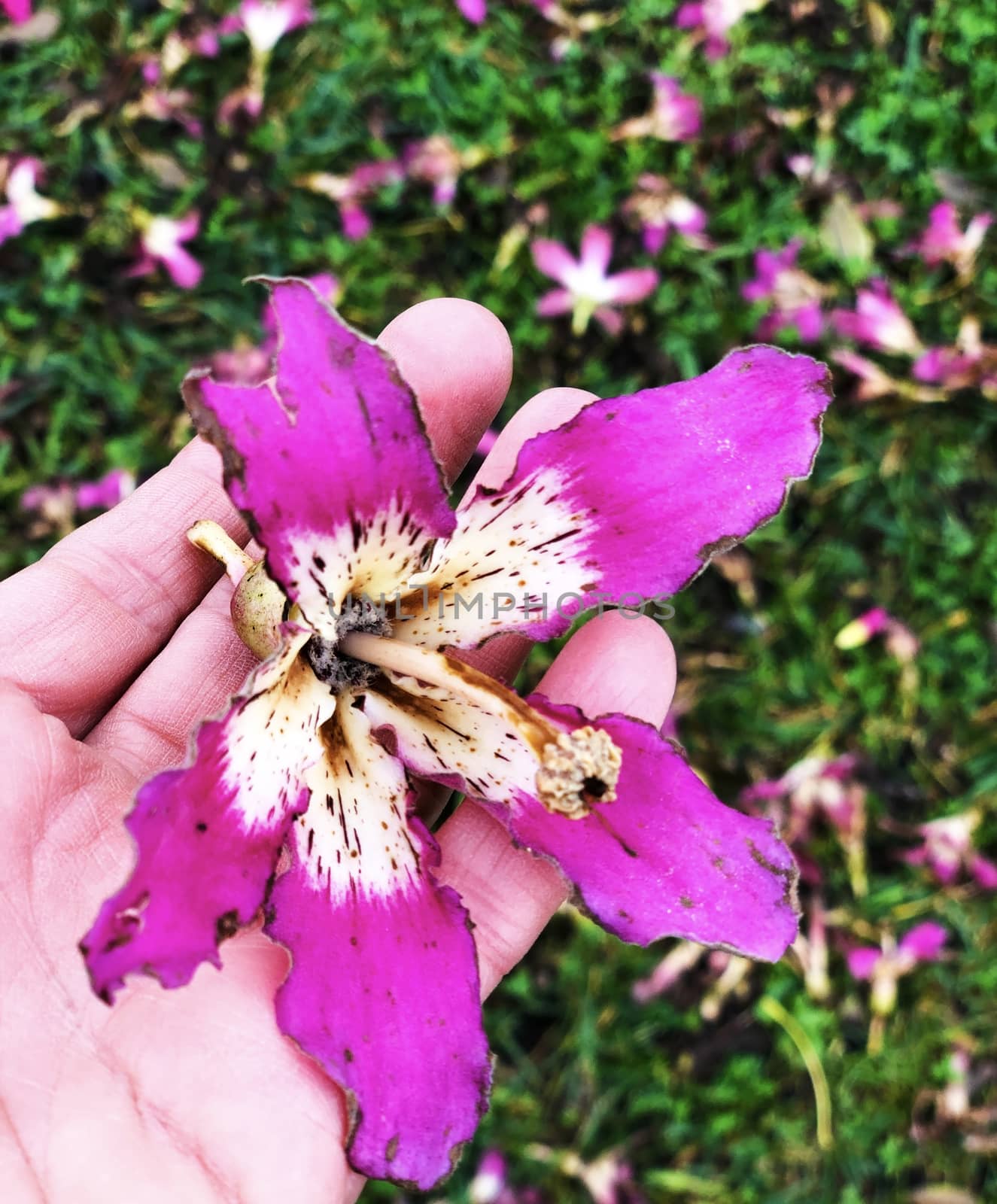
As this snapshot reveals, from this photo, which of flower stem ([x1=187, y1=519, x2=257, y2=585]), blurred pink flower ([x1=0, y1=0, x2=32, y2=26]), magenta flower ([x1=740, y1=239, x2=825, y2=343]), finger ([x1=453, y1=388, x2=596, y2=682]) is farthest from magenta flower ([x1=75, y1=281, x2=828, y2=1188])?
blurred pink flower ([x1=0, y1=0, x2=32, y2=26])

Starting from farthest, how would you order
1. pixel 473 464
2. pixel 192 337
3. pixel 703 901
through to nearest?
pixel 192 337
pixel 473 464
pixel 703 901


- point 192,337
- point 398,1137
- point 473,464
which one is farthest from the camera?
point 192,337

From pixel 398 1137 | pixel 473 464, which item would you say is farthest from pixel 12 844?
pixel 473 464

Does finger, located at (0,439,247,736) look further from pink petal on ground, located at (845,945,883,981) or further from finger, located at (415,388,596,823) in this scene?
pink petal on ground, located at (845,945,883,981)

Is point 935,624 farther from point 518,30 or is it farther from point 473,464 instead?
point 518,30

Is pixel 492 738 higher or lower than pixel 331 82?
lower

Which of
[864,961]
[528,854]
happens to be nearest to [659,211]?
[528,854]
